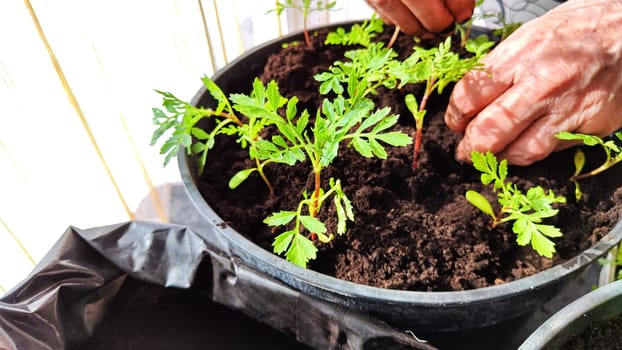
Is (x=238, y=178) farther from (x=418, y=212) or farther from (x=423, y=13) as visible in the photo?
(x=423, y=13)

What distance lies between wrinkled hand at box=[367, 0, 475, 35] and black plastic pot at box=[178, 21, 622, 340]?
1.76ft

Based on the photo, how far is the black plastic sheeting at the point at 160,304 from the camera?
0.75 metres

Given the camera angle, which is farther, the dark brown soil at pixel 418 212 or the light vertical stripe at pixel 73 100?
the light vertical stripe at pixel 73 100

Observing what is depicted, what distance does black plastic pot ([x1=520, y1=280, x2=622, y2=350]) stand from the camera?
57 cm

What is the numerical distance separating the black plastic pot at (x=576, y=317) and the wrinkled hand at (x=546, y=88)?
0.30 meters

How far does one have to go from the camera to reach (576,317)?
59cm

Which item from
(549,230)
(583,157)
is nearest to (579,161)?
(583,157)

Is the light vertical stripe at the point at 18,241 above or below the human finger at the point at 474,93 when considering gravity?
below

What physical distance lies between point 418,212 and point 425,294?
0.20 m

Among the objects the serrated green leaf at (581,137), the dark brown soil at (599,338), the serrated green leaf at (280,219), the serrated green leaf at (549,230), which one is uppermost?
the serrated green leaf at (581,137)

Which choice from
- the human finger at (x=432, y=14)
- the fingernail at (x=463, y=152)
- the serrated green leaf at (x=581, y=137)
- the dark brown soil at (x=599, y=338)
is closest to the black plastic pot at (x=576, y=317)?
the dark brown soil at (x=599, y=338)

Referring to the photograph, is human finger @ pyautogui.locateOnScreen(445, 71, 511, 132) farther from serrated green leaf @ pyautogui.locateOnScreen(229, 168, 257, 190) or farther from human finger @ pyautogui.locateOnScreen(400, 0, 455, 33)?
serrated green leaf @ pyautogui.locateOnScreen(229, 168, 257, 190)

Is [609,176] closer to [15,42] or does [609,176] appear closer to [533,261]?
[533,261]

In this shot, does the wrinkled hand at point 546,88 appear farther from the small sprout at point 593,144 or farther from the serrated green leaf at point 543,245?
the serrated green leaf at point 543,245
